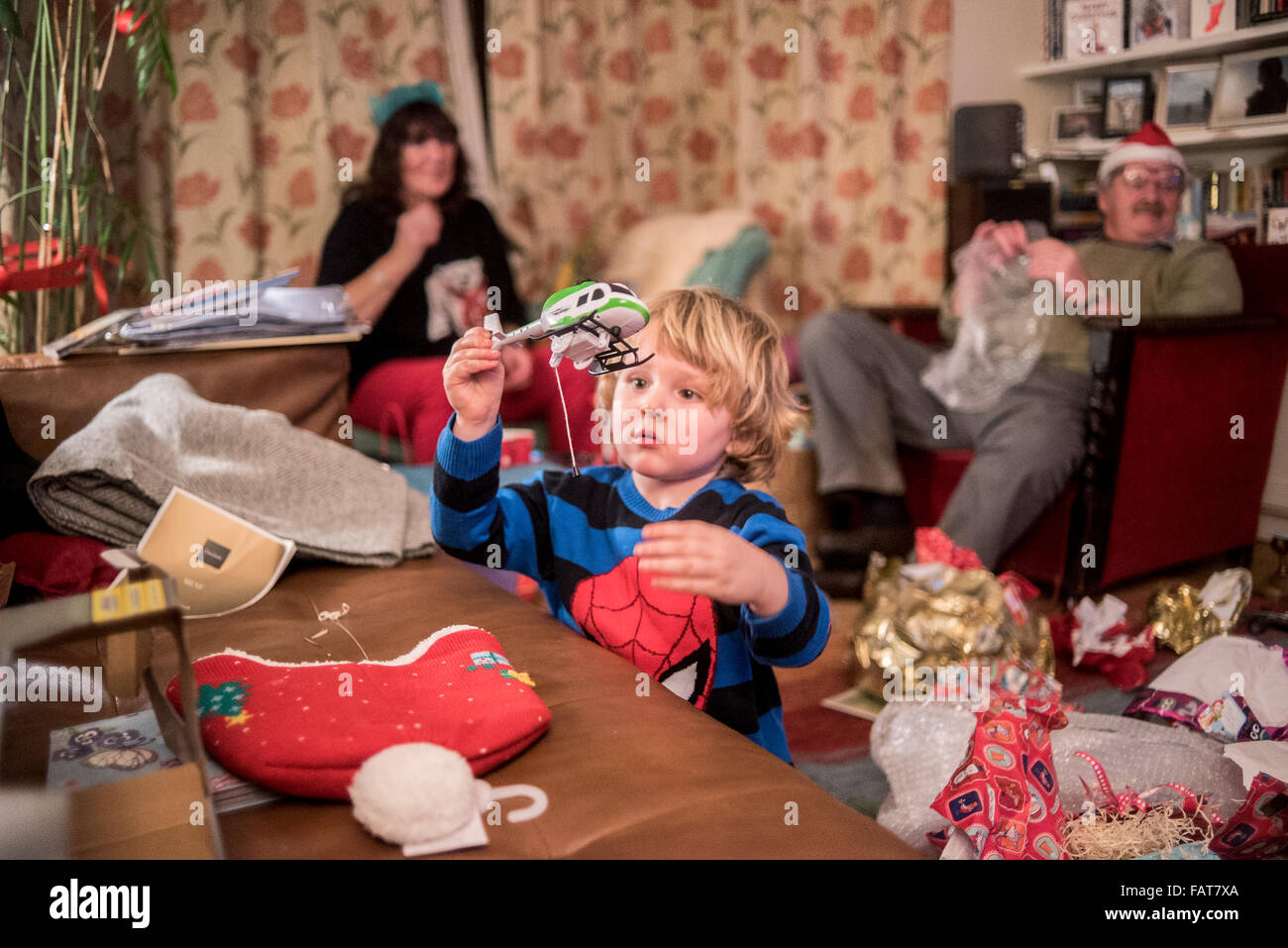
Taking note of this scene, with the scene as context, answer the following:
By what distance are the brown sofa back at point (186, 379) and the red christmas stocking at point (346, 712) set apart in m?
0.58

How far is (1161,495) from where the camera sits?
192 centimetres

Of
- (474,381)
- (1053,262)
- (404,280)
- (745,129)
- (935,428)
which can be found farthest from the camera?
(745,129)

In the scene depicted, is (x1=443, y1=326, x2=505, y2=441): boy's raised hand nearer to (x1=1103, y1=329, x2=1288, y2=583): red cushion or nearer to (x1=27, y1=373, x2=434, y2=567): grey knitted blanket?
Answer: (x1=27, y1=373, x2=434, y2=567): grey knitted blanket

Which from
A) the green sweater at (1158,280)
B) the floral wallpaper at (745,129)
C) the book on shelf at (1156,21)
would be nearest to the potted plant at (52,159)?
the floral wallpaper at (745,129)

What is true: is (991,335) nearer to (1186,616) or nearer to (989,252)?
(989,252)

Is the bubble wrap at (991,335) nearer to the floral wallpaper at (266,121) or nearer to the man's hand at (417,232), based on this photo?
the man's hand at (417,232)

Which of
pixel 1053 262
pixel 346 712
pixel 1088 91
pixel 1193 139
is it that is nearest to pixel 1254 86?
pixel 1193 139

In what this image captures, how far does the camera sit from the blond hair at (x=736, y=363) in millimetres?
951

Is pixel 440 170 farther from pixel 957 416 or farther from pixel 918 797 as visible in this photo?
pixel 918 797

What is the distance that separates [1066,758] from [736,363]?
1.98 ft

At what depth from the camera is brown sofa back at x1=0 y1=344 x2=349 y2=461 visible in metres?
1.23

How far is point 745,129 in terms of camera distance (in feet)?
10.6

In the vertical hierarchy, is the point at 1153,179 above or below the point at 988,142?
below
